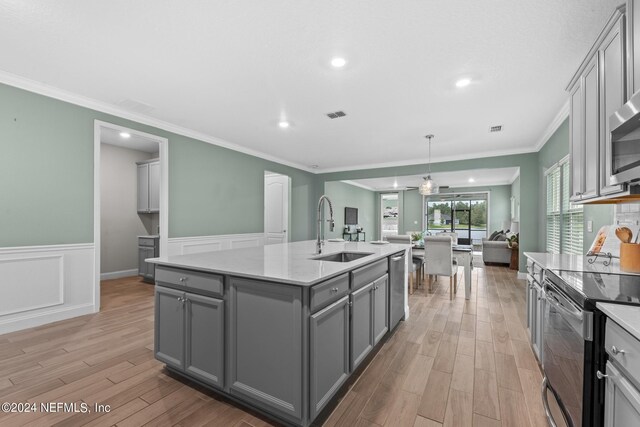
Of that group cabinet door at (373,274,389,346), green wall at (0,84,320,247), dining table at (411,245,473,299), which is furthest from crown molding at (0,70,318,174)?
dining table at (411,245,473,299)

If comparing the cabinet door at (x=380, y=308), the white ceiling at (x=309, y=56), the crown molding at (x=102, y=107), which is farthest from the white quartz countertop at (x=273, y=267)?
the crown molding at (x=102, y=107)

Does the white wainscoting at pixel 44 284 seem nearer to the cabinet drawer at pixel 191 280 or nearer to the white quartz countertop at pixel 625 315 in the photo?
the cabinet drawer at pixel 191 280

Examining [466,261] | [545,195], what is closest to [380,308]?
[466,261]

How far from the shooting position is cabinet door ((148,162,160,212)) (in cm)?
549

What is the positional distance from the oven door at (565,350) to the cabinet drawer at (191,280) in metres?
1.81

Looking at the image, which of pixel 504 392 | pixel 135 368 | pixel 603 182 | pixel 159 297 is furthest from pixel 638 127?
pixel 135 368

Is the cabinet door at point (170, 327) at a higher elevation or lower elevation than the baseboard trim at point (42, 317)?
higher

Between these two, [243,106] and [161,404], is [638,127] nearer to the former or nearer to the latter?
[161,404]

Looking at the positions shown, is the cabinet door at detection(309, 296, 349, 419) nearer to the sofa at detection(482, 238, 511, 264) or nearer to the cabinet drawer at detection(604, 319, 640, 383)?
the cabinet drawer at detection(604, 319, 640, 383)

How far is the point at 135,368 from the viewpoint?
7.21ft

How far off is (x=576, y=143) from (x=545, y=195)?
3.34 meters

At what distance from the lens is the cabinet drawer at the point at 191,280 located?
176 cm

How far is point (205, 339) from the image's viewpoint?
182cm

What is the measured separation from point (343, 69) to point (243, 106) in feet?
5.03
